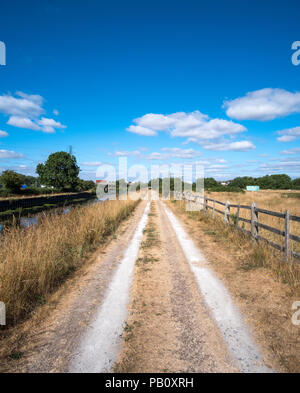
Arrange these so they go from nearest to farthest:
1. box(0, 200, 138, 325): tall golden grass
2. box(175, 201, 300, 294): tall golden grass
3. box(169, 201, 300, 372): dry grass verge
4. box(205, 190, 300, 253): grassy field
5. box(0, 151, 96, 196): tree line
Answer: box(169, 201, 300, 372): dry grass verge → box(0, 200, 138, 325): tall golden grass → box(175, 201, 300, 294): tall golden grass → box(205, 190, 300, 253): grassy field → box(0, 151, 96, 196): tree line

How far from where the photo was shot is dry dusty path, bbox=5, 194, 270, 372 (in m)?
2.66

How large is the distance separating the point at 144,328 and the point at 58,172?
235ft

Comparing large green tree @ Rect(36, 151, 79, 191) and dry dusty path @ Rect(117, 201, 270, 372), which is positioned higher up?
large green tree @ Rect(36, 151, 79, 191)

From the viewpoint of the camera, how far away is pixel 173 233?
426 inches

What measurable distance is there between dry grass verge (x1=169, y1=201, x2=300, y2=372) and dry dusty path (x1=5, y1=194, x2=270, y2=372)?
278mm

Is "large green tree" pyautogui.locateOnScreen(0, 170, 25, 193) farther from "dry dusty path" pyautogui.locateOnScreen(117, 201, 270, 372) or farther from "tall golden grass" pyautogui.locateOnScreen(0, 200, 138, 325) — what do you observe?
"dry dusty path" pyautogui.locateOnScreen(117, 201, 270, 372)

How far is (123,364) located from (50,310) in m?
1.96

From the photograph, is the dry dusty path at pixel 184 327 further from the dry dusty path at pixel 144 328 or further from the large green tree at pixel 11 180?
the large green tree at pixel 11 180

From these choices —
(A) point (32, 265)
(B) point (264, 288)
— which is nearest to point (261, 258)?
(B) point (264, 288)

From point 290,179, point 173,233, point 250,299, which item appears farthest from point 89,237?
point 290,179

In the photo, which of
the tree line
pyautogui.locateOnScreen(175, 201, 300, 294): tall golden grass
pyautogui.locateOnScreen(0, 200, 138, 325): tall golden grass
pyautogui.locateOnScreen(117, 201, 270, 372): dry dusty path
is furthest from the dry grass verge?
the tree line

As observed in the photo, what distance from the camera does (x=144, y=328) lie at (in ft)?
11.1

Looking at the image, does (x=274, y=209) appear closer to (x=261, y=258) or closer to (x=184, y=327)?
(x=261, y=258)

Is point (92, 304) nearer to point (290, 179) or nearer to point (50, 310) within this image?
point (50, 310)
